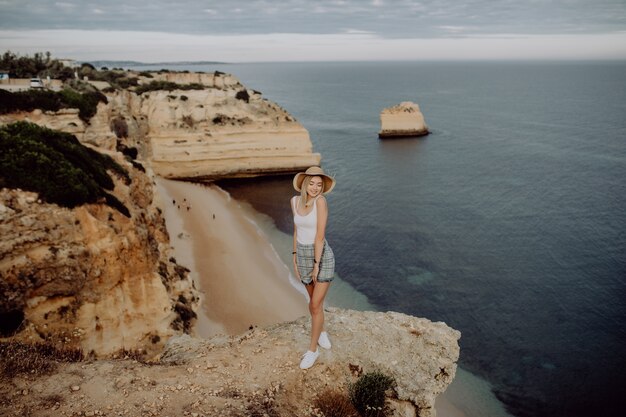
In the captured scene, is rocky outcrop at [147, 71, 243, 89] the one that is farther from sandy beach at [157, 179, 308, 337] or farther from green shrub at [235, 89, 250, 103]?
sandy beach at [157, 179, 308, 337]

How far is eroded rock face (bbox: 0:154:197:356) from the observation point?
998 centimetres

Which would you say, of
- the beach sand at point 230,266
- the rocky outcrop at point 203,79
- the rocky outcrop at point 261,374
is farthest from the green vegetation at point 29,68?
the rocky outcrop at point 261,374

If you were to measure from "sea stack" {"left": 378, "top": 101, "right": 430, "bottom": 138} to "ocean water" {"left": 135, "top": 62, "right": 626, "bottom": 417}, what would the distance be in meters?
3.17

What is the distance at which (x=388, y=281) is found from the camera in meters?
24.4

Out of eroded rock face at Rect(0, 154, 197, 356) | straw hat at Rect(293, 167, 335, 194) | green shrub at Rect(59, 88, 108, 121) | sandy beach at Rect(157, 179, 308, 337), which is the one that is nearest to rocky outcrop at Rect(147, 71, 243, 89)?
sandy beach at Rect(157, 179, 308, 337)

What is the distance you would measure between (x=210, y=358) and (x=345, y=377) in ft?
7.80

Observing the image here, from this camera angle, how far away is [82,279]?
Result: 1093 cm

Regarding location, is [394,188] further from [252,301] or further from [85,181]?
[85,181]

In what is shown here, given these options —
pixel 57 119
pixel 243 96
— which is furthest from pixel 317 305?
pixel 243 96

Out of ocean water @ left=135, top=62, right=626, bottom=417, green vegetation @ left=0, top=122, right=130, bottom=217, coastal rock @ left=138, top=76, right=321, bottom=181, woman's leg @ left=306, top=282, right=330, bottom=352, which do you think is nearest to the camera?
woman's leg @ left=306, top=282, right=330, bottom=352

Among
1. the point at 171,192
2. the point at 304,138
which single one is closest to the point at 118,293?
the point at 171,192

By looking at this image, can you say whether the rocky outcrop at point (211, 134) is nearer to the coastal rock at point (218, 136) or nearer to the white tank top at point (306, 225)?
the coastal rock at point (218, 136)

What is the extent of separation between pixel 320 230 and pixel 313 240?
0.30 metres

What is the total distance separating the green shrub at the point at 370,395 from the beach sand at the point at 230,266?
987 cm
